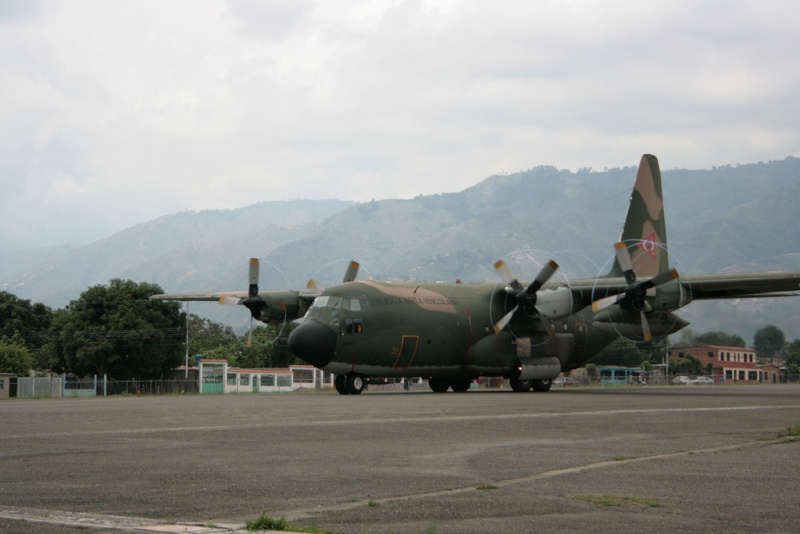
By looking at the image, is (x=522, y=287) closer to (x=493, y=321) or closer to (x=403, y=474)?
(x=493, y=321)

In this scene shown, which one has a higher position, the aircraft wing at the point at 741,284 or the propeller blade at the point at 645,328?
the aircraft wing at the point at 741,284

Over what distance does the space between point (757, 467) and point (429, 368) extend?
86.5 feet

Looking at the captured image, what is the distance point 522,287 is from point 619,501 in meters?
31.2

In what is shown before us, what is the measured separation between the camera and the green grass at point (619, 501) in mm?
9681

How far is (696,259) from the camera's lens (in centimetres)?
18300

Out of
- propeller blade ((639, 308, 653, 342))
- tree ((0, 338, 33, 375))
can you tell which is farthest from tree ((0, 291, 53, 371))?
A: propeller blade ((639, 308, 653, 342))

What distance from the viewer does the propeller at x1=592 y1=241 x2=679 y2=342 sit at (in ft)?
121

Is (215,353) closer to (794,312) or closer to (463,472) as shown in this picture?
(794,312)

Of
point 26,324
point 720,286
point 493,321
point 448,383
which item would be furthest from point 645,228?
point 26,324

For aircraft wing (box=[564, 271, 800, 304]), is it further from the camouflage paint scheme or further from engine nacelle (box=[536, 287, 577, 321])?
engine nacelle (box=[536, 287, 577, 321])

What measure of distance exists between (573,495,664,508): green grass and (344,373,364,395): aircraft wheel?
27296mm

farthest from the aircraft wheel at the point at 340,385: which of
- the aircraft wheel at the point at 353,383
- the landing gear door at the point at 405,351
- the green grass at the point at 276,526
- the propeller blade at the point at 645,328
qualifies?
the green grass at the point at 276,526

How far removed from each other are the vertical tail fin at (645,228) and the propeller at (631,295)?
767cm

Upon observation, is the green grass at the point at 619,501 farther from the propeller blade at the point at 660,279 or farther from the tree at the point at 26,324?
the tree at the point at 26,324
